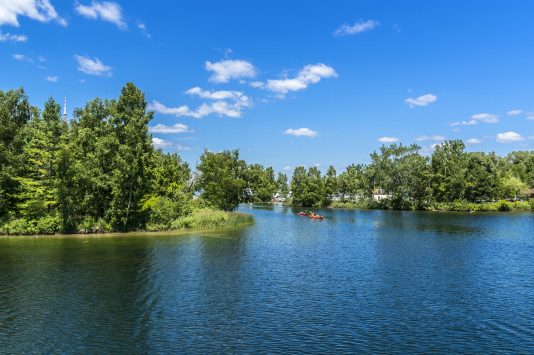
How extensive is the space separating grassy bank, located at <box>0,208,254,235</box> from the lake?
37.6 ft

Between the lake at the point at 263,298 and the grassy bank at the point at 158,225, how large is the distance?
37.6ft

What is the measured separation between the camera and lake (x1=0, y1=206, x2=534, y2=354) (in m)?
23.6

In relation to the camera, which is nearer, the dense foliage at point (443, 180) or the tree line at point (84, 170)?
the tree line at point (84, 170)

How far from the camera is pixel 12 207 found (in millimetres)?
72125

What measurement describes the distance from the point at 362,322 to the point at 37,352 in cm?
1857

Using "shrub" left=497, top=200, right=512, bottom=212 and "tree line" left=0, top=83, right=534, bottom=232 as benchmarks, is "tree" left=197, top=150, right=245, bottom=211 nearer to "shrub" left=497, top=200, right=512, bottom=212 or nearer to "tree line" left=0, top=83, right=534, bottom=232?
"tree line" left=0, top=83, right=534, bottom=232

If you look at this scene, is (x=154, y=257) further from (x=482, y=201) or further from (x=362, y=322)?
(x=482, y=201)

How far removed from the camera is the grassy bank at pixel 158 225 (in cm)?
6762

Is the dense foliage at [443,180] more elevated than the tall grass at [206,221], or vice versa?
the dense foliage at [443,180]

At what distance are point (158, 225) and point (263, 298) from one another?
46.1 metres

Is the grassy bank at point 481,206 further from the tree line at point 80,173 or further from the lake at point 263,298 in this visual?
the tree line at point 80,173

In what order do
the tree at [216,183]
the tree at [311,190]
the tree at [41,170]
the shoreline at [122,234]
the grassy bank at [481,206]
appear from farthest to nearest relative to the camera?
the tree at [311,190]
the grassy bank at [481,206]
the tree at [216,183]
the tree at [41,170]
the shoreline at [122,234]

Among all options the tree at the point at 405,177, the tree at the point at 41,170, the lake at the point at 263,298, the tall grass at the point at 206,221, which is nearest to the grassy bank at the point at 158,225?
the tall grass at the point at 206,221

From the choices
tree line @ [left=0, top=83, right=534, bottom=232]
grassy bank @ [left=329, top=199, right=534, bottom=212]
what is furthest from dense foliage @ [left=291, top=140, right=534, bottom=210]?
tree line @ [left=0, top=83, right=534, bottom=232]
